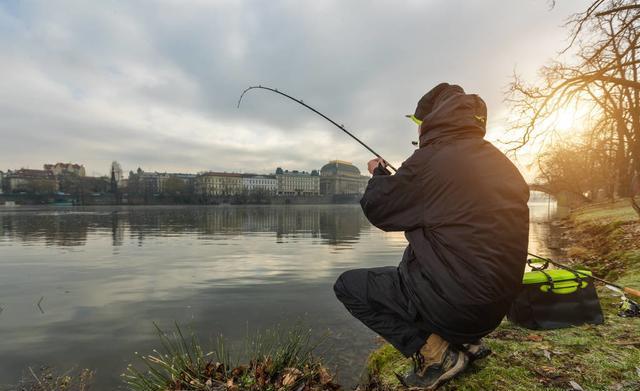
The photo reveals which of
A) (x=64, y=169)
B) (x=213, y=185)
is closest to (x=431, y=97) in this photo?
(x=213, y=185)

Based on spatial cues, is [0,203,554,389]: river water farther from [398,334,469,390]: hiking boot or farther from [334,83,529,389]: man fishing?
[334,83,529,389]: man fishing

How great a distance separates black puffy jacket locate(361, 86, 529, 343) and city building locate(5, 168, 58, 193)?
527 feet

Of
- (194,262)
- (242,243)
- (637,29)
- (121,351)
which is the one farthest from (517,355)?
(242,243)

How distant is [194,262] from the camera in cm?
1614

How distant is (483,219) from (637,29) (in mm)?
12341

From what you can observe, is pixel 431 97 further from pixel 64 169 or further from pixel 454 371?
pixel 64 169

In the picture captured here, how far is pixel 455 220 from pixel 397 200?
0.49m

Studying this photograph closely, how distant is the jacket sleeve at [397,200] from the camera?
121 inches

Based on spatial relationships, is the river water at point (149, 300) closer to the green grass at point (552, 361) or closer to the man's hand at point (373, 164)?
the green grass at point (552, 361)

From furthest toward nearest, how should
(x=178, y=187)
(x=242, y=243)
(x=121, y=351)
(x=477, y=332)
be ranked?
(x=178, y=187) < (x=242, y=243) < (x=121, y=351) < (x=477, y=332)

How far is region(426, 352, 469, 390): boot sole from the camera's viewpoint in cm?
358

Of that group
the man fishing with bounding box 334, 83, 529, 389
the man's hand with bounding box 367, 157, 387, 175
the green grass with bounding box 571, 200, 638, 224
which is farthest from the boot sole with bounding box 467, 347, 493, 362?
the green grass with bounding box 571, 200, 638, 224

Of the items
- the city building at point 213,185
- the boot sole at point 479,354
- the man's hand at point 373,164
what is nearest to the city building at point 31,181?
the city building at point 213,185

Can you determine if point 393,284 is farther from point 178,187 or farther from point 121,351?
point 178,187
